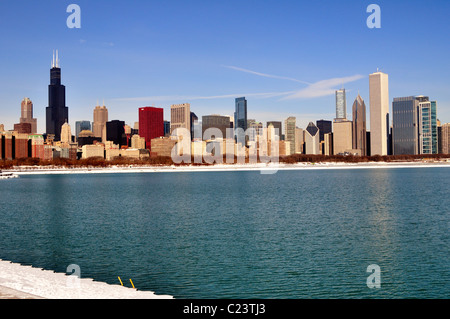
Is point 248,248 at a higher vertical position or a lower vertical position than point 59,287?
lower

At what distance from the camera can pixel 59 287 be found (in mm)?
20188

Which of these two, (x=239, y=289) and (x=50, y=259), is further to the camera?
(x=50, y=259)

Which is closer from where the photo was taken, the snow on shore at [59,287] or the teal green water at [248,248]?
the snow on shore at [59,287]

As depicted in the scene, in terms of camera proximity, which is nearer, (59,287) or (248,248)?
(59,287)

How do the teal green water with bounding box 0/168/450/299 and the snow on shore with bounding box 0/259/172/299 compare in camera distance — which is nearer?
the snow on shore with bounding box 0/259/172/299

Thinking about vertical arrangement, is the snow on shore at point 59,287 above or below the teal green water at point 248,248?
above

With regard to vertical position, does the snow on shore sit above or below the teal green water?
above

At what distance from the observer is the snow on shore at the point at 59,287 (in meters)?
18.8

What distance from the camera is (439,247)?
111 ft

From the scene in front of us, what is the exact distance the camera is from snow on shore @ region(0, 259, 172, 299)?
18766 mm
